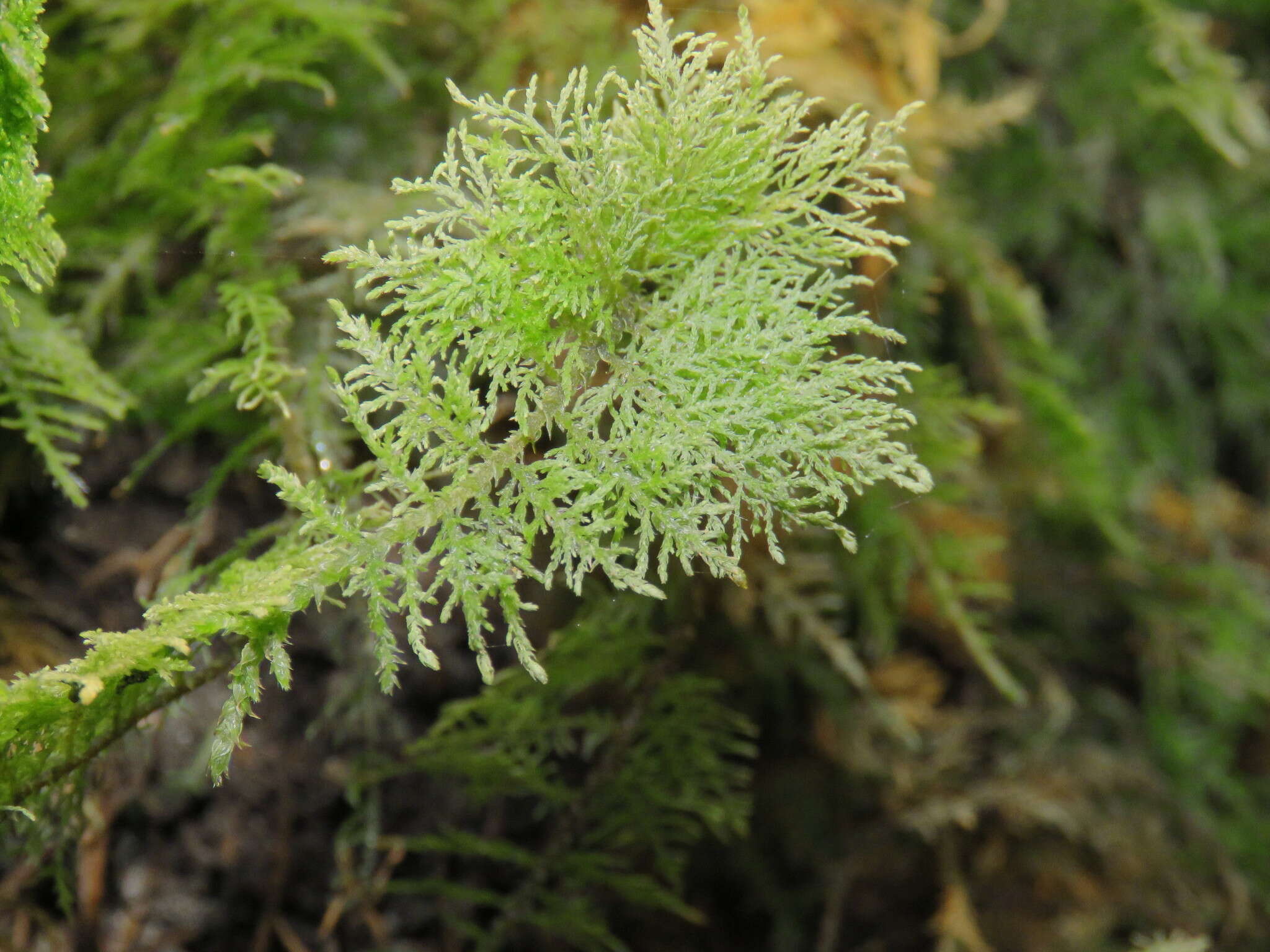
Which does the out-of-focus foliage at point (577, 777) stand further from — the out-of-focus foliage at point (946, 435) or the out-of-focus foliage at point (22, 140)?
the out-of-focus foliage at point (22, 140)

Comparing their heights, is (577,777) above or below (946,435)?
→ below

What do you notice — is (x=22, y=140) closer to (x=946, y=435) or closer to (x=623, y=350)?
(x=623, y=350)

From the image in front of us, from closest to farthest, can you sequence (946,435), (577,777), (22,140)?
(22,140) < (577,777) < (946,435)

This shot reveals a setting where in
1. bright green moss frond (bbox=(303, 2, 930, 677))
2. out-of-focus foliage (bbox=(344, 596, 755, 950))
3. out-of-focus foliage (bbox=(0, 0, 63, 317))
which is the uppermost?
out-of-focus foliage (bbox=(0, 0, 63, 317))

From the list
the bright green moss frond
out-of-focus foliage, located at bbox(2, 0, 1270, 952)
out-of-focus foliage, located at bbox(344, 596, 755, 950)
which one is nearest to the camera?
the bright green moss frond

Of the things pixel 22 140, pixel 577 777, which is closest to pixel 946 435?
pixel 577 777

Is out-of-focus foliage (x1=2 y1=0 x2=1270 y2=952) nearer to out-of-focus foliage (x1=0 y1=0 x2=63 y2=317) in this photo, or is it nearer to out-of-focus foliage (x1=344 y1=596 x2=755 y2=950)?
out-of-focus foliage (x1=344 y1=596 x2=755 y2=950)

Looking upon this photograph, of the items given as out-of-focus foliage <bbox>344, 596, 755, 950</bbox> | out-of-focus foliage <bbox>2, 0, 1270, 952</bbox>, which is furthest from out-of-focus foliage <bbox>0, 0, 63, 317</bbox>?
out-of-focus foliage <bbox>344, 596, 755, 950</bbox>

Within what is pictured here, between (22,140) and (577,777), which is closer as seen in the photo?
(22,140)

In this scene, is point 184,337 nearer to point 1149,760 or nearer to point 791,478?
point 791,478

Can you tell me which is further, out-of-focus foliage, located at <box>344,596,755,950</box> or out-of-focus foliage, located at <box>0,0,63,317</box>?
out-of-focus foliage, located at <box>344,596,755,950</box>

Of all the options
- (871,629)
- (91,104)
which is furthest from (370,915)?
(91,104)
